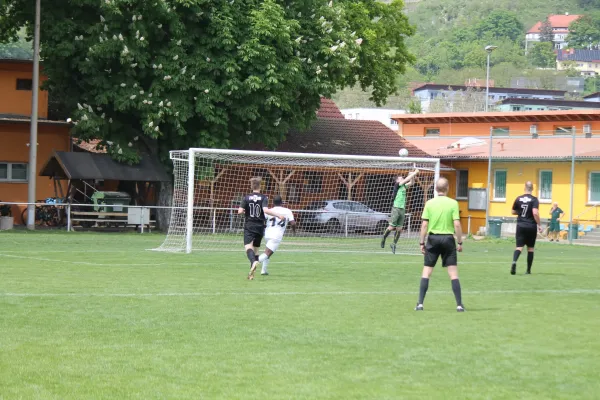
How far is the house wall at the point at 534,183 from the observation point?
50.3 meters

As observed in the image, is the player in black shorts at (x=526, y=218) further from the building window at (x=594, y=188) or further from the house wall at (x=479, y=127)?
the house wall at (x=479, y=127)

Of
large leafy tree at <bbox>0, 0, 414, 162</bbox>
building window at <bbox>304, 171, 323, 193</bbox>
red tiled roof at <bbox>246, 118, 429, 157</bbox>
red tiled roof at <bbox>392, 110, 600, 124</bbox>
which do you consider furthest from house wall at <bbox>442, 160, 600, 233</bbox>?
building window at <bbox>304, 171, 323, 193</bbox>

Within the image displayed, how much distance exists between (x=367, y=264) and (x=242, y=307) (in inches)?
403

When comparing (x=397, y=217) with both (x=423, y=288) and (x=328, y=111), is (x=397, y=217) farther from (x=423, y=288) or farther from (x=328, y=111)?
(x=328, y=111)

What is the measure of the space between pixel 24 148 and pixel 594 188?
25475 millimetres

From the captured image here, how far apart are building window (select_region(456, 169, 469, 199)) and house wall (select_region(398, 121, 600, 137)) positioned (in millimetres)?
5700

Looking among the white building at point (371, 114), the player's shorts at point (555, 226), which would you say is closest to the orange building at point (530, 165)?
the player's shorts at point (555, 226)

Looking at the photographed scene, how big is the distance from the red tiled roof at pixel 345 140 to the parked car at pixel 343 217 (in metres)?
8.73

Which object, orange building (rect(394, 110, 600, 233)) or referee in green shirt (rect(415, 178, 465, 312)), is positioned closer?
referee in green shirt (rect(415, 178, 465, 312))

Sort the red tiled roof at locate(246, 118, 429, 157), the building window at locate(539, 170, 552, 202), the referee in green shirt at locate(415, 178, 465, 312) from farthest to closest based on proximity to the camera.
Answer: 1. the building window at locate(539, 170, 552, 202)
2. the red tiled roof at locate(246, 118, 429, 157)
3. the referee in green shirt at locate(415, 178, 465, 312)

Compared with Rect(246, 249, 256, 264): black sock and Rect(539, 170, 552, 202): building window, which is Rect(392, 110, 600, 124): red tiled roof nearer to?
Rect(539, 170, 552, 202): building window

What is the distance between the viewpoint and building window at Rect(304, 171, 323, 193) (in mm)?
39522

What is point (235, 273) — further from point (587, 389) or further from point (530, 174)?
point (530, 174)

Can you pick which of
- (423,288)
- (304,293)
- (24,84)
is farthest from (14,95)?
(423,288)
